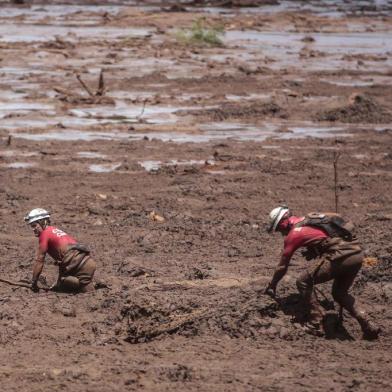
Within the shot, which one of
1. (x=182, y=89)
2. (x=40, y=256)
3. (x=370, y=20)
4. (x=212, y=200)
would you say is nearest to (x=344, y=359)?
(x=40, y=256)

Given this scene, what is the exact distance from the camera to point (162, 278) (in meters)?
12.2

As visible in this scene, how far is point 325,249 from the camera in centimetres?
1038

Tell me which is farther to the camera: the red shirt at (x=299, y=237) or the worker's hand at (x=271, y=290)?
the worker's hand at (x=271, y=290)

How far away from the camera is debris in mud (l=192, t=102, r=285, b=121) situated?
24.0m

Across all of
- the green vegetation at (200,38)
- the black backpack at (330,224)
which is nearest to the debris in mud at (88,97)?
the green vegetation at (200,38)

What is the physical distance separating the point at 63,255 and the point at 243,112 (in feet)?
43.4

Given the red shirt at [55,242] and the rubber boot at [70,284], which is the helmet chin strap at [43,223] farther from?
the rubber boot at [70,284]

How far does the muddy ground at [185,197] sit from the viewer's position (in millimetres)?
9992

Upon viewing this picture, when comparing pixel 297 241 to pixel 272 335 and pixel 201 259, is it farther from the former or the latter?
pixel 201 259

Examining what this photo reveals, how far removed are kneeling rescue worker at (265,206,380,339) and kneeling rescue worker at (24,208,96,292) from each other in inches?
88.6

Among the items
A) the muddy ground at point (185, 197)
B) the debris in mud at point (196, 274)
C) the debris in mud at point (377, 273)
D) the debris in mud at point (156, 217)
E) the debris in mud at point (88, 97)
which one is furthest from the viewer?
the debris in mud at point (88, 97)

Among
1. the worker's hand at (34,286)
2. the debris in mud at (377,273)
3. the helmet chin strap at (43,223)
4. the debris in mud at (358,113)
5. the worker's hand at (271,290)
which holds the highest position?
the helmet chin strap at (43,223)

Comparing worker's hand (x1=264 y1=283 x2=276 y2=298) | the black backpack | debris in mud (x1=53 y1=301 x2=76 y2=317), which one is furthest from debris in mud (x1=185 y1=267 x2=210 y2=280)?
the black backpack

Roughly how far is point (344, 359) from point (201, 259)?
3.71 meters
